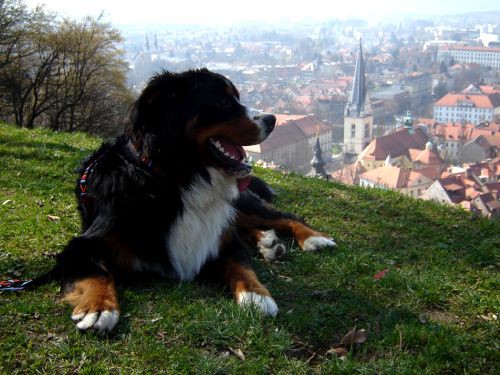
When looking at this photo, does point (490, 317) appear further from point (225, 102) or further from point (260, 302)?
point (225, 102)

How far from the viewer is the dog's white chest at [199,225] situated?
12.7 ft

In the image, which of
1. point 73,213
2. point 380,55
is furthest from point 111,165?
point 380,55

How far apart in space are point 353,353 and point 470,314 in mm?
1008

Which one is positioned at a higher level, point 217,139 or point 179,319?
point 217,139

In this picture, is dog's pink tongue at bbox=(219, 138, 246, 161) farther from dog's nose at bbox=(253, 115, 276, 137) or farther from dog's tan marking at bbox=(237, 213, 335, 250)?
dog's tan marking at bbox=(237, 213, 335, 250)

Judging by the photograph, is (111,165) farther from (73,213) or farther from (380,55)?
(380,55)

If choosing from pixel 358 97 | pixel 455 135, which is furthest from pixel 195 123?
pixel 358 97

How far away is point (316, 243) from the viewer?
16.1 ft

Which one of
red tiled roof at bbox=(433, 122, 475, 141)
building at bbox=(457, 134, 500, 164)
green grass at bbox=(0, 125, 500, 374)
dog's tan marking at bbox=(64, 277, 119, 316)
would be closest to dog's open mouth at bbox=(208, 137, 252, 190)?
green grass at bbox=(0, 125, 500, 374)

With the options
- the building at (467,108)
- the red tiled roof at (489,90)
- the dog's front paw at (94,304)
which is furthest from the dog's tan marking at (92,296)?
the red tiled roof at (489,90)

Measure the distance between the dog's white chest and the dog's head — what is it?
6.2 inches

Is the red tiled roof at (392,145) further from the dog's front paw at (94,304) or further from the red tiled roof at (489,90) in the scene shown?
the dog's front paw at (94,304)

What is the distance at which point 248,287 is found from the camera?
3674 millimetres

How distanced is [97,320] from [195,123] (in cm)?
142
